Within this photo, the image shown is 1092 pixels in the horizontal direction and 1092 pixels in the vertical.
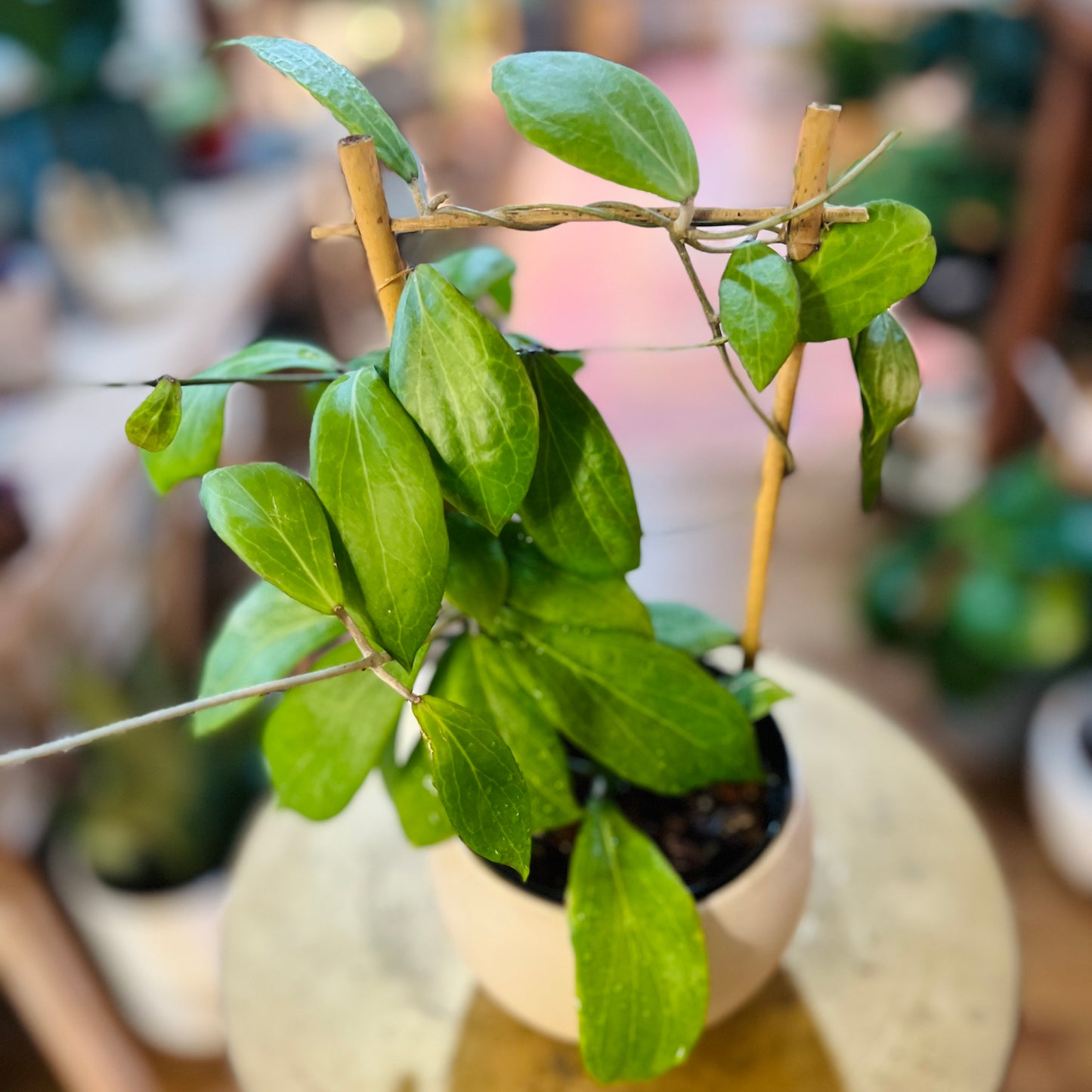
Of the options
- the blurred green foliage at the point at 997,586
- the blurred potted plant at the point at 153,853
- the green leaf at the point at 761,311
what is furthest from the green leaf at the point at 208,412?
the blurred green foliage at the point at 997,586

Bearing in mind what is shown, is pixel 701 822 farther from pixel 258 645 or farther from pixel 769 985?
pixel 258 645

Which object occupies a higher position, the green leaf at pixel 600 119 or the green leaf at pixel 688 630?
the green leaf at pixel 600 119

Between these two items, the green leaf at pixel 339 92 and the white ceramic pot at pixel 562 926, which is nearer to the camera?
the green leaf at pixel 339 92

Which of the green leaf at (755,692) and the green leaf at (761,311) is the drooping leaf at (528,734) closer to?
the green leaf at (755,692)

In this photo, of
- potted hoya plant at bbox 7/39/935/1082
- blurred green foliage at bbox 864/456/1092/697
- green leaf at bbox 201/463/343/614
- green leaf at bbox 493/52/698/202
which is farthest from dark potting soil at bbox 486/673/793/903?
blurred green foliage at bbox 864/456/1092/697

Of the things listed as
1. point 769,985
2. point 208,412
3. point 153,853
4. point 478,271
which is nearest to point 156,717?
point 208,412

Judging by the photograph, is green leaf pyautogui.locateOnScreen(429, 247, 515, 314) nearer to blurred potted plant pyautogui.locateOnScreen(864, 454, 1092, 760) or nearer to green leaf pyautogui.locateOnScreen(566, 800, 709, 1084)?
green leaf pyautogui.locateOnScreen(566, 800, 709, 1084)

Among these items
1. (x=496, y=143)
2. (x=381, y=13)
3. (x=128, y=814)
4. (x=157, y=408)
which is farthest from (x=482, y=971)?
(x=496, y=143)
